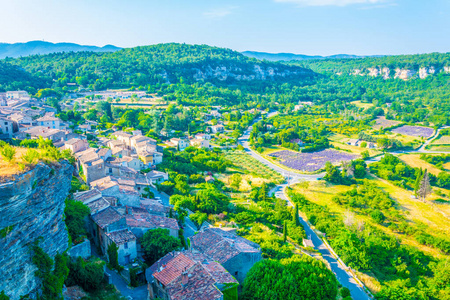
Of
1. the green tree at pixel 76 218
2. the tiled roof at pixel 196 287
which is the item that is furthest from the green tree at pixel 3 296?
the green tree at pixel 76 218

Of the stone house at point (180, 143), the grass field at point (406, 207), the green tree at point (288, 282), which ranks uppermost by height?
the green tree at point (288, 282)

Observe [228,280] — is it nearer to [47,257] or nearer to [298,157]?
[47,257]

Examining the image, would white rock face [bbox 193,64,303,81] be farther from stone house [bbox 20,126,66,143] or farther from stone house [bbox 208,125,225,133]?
stone house [bbox 20,126,66,143]

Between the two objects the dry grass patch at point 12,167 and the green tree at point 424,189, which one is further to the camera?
the green tree at point 424,189

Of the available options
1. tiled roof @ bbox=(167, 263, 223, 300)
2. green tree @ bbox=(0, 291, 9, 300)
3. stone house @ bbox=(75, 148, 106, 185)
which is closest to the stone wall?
tiled roof @ bbox=(167, 263, 223, 300)

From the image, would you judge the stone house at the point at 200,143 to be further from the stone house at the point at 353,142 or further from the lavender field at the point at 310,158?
the stone house at the point at 353,142

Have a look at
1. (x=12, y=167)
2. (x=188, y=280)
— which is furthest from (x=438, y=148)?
(x=12, y=167)

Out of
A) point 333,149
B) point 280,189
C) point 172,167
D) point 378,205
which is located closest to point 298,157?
point 333,149
